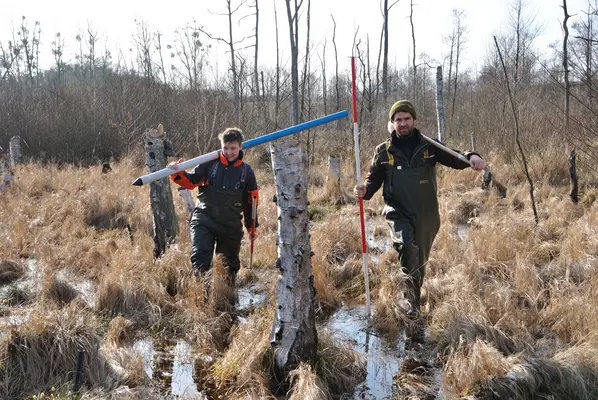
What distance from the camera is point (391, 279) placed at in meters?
4.50

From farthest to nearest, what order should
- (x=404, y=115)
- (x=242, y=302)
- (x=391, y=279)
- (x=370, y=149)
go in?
(x=370, y=149), (x=242, y=302), (x=391, y=279), (x=404, y=115)

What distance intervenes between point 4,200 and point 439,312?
302 inches

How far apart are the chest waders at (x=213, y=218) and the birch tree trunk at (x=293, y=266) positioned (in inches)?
56.8

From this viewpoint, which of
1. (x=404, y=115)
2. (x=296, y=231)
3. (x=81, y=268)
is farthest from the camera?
(x=81, y=268)

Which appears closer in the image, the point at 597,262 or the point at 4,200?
the point at 597,262

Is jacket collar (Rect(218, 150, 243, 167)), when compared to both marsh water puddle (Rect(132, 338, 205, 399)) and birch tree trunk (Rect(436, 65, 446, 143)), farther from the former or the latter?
birch tree trunk (Rect(436, 65, 446, 143))

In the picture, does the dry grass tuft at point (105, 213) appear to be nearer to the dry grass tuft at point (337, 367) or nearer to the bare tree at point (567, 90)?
the dry grass tuft at point (337, 367)

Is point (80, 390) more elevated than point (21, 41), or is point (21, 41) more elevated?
point (21, 41)

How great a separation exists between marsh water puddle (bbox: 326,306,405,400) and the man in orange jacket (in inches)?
52.0

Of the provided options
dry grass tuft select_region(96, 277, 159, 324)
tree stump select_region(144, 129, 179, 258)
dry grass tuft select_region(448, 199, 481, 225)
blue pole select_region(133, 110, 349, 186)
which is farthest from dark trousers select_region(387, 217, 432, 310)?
dry grass tuft select_region(448, 199, 481, 225)

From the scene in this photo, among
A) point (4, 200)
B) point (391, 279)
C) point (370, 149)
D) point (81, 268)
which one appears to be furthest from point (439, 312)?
point (370, 149)

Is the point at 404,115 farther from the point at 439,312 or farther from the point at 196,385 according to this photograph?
the point at 196,385

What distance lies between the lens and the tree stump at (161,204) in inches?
216

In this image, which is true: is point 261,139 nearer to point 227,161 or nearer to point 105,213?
point 227,161
